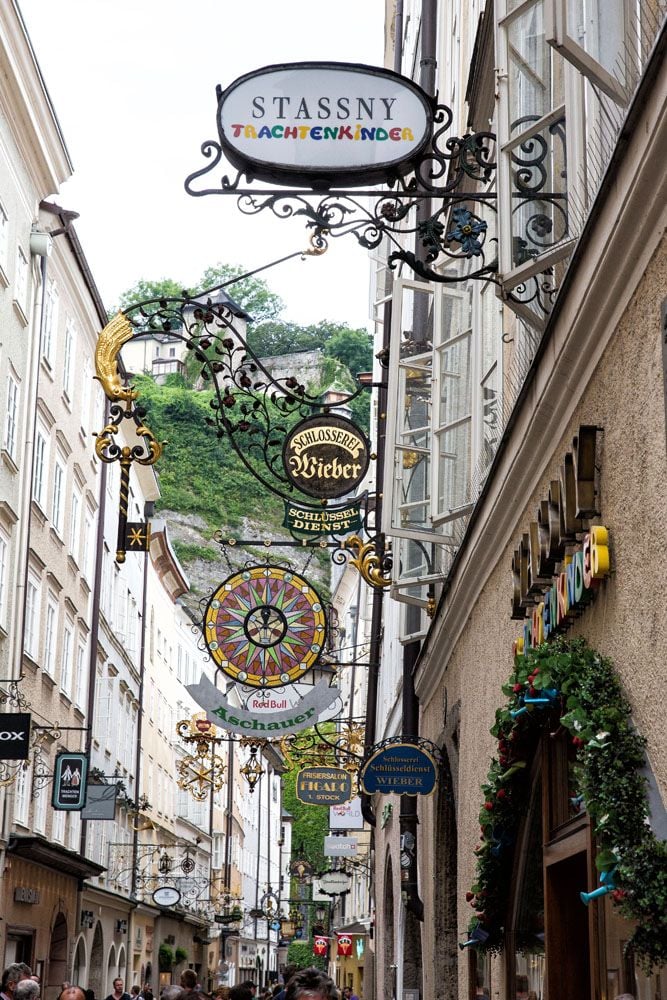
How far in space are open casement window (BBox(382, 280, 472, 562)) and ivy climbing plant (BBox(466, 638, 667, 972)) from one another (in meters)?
3.75

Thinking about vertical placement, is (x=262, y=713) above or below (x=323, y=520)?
below

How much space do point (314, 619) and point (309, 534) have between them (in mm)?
1076

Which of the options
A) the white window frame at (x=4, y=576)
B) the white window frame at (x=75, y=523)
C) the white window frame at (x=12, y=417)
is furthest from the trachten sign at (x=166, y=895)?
the white window frame at (x=12, y=417)

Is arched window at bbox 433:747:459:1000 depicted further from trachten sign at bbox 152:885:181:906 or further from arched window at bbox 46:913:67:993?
trachten sign at bbox 152:885:181:906

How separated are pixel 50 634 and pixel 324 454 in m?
16.0

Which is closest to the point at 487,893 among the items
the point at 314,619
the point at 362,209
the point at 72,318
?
the point at 362,209

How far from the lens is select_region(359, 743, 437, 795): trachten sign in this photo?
13688 mm

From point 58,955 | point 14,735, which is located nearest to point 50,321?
point 14,735

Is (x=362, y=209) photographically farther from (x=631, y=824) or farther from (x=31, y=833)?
(x=31, y=833)

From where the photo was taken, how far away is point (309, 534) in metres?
16.1

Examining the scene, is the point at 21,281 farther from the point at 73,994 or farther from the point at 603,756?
the point at 603,756

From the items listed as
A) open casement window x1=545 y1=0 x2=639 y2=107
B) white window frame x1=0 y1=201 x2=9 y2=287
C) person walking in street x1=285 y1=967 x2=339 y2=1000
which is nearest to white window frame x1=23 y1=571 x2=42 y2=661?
white window frame x1=0 y1=201 x2=9 y2=287

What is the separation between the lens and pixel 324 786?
2569 cm

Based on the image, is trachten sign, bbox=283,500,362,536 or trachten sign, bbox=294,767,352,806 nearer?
trachten sign, bbox=283,500,362,536
